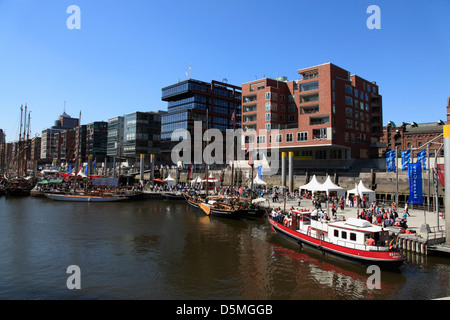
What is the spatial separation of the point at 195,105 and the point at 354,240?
95.2m

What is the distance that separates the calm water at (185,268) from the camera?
17641 mm

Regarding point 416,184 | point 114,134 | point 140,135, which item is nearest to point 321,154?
point 416,184

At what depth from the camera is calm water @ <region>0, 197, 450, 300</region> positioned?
57.9ft

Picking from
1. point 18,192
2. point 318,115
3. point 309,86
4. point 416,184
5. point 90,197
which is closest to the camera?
point 416,184

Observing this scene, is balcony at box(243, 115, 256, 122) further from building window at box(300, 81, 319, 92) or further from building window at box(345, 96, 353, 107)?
building window at box(345, 96, 353, 107)

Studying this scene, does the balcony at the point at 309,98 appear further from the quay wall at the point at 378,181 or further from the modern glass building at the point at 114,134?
the modern glass building at the point at 114,134

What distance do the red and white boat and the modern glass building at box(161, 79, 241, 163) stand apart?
89066mm

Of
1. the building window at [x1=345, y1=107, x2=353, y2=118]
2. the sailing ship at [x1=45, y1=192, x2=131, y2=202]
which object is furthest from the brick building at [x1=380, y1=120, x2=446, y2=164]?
the sailing ship at [x1=45, y1=192, x2=131, y2=202]

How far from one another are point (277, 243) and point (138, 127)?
11358 cm

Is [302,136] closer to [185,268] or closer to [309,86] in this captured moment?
[309,86]

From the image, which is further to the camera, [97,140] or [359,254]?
[97,140]

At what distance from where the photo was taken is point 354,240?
75.3 feet

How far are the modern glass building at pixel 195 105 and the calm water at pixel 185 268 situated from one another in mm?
81267

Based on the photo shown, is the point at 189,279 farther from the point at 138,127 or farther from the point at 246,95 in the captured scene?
the point at 138,127
